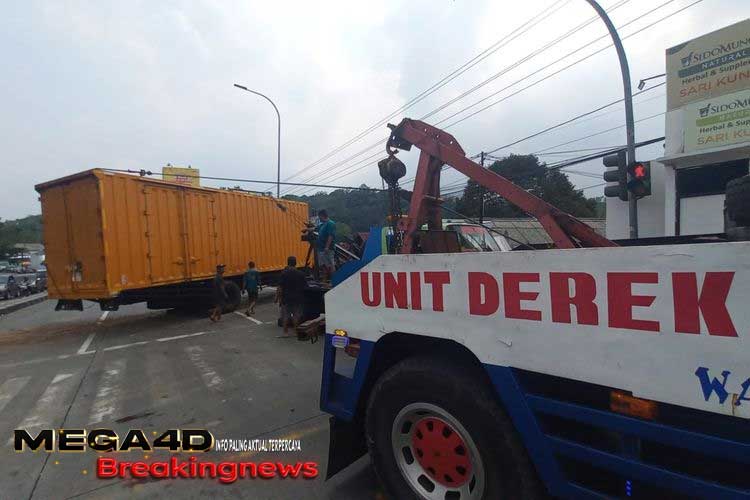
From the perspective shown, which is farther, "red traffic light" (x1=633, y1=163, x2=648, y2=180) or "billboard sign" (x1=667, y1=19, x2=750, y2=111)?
"billboard sign" (x1=667, y1=19, x2=750, y2=111)

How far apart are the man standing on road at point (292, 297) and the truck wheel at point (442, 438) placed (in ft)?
20.9

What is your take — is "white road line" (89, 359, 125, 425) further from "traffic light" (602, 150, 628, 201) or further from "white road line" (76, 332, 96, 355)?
"traffic light" (602, 150, 628, 201)

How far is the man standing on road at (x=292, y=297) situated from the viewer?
8.80 m

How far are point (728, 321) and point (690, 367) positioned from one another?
0.20 m

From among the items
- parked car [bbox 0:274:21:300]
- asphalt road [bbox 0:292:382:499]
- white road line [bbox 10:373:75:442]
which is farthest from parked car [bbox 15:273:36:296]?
white road line [bbox 10:373:75:442]

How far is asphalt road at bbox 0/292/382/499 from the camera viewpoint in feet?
10.4

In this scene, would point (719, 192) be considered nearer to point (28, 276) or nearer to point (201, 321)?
point (201, 321)

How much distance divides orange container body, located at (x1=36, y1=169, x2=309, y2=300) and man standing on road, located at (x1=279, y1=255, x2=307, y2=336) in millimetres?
3667

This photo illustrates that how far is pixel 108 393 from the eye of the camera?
17.8 feet

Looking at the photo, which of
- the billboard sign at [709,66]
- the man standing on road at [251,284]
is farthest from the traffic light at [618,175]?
the man standing on road at [251,284]

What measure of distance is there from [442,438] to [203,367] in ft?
17.0

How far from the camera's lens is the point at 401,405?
246cm

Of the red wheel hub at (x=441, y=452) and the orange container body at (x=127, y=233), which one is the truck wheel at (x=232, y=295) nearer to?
the orange container body at (x=127, y=233)

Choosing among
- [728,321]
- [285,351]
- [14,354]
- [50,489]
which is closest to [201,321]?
[14,354]
